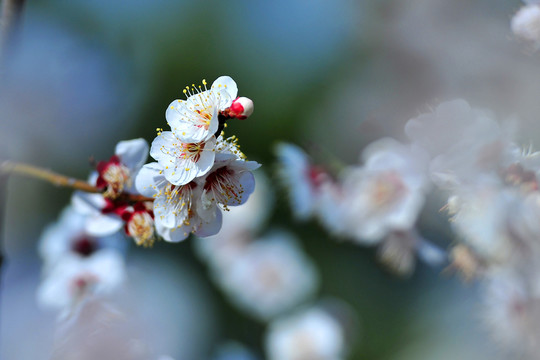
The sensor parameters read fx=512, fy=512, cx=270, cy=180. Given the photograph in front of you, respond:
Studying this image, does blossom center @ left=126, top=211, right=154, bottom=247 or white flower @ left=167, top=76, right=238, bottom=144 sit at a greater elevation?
white flower @ left=167, top=76, right=238, bottom=144

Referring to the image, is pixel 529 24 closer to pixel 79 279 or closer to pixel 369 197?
pixel 369 197

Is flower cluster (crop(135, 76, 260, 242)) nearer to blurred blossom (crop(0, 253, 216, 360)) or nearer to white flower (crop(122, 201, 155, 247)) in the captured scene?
white flower (crop(122, 201, 155, 247))

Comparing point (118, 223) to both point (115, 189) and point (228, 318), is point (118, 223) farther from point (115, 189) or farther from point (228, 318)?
point (228, 318)

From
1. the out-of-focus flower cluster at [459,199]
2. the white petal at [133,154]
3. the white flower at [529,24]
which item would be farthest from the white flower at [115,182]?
the white flower at [529,24]

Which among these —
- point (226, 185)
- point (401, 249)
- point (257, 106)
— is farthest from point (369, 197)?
point (257, 106)

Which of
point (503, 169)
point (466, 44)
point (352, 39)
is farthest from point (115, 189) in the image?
point (352, 39)

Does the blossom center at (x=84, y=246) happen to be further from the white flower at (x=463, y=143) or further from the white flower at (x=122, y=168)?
the white flower at (x=463, y=143)

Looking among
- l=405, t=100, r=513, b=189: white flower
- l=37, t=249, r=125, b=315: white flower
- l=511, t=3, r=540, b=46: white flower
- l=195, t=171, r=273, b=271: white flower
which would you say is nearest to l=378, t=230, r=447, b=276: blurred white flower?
l=405, t=100, r=513, b=189: white flower
